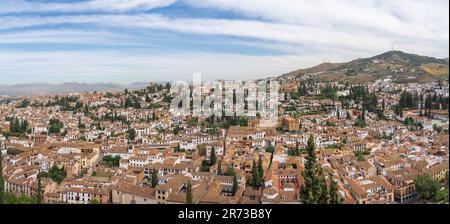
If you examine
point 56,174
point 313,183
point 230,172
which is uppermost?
point 313,183

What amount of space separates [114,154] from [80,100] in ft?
38.2

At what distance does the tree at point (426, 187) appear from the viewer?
728 cm

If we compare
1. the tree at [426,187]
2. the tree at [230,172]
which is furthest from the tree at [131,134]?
the tree at [426,187]

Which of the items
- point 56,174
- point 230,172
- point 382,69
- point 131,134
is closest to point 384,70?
point 382,69

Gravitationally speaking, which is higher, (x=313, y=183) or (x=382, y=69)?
(x=382, y=69)

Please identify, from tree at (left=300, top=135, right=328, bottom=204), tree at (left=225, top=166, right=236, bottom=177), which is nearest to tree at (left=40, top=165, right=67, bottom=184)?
tree at (left=225, top=166, right=236, bottom=177)

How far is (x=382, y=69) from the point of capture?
29641mm

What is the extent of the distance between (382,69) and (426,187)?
24.0 m

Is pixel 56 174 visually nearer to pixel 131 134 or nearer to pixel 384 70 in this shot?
pixel 131 134

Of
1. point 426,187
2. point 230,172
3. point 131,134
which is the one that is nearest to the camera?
point 426,187

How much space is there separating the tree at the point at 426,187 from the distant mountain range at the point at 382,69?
18.4 m

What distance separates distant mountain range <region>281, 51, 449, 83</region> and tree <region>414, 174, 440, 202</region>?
18371 millimetres

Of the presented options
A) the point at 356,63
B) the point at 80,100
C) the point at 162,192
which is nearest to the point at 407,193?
the point at 162,192

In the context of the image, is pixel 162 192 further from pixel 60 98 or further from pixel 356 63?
pixel 356 63
